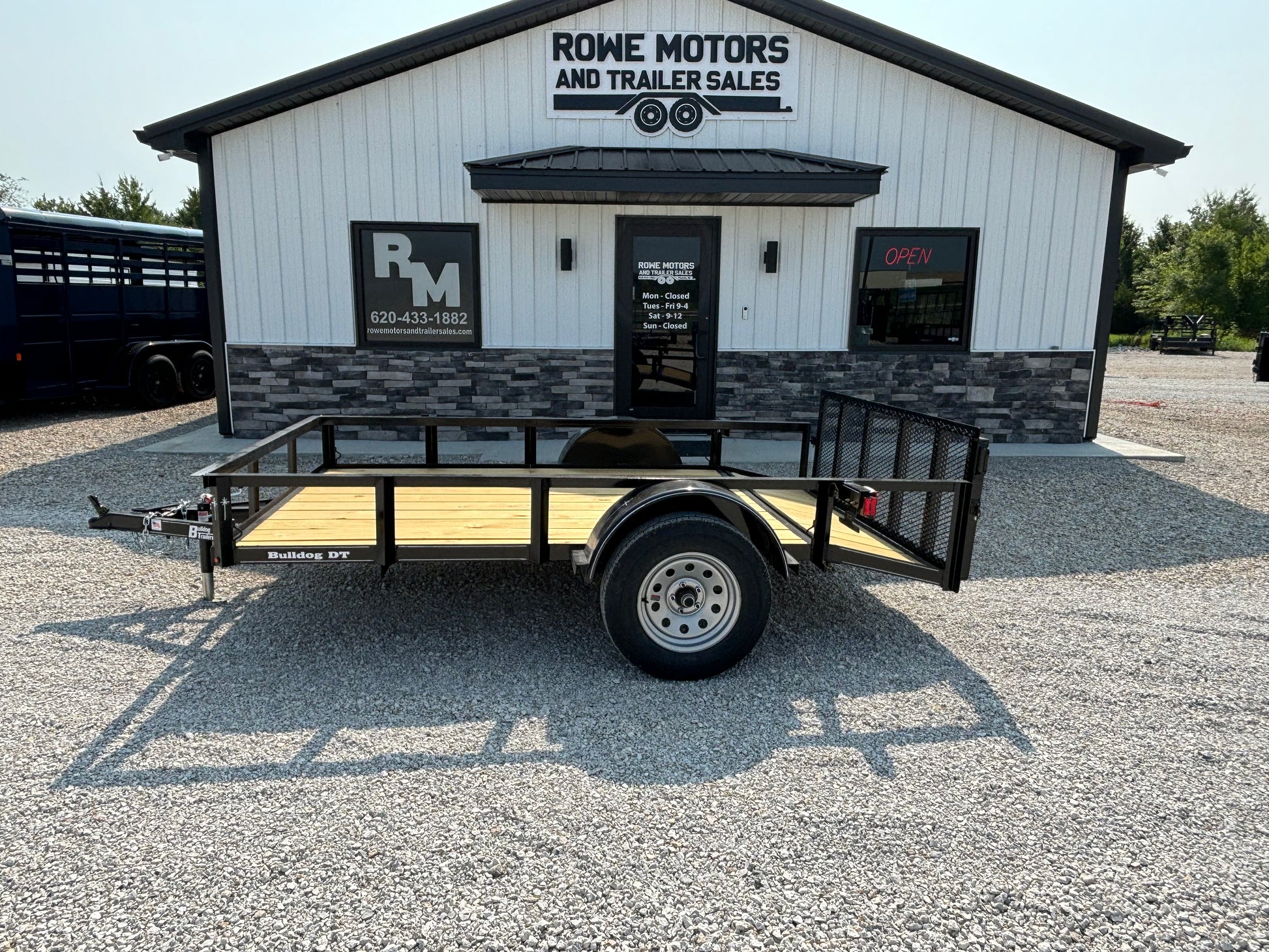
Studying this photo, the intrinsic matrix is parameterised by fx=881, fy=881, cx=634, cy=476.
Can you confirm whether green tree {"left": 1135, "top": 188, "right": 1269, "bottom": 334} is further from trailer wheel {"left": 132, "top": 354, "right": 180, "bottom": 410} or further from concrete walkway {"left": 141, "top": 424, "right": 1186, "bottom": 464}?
trailer wheel {"left": 132, "top": 354, "right": 180, "bottom": 410}

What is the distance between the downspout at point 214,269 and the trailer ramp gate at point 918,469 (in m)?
7.90

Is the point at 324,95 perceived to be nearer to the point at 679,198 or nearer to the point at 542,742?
the point at 679,198

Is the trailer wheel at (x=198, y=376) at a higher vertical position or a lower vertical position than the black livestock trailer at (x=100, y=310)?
lower

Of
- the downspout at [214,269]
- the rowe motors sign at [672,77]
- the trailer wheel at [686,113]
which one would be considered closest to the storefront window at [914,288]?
the rowe motors sign at [672,77]

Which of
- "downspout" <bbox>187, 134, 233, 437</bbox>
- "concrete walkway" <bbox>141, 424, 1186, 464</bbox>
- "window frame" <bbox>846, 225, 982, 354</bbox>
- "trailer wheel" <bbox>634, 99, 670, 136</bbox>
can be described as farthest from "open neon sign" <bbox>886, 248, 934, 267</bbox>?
"downspout" <bbox>187, 134, 233, 437</bbox>

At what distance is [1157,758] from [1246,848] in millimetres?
615

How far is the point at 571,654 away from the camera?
15.0 ft

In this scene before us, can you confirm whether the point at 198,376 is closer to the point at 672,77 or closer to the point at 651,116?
the point at 651,116

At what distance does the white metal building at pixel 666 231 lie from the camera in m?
10.3

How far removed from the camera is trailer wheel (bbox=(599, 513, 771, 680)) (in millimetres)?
4129

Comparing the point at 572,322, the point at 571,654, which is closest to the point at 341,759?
the point at 571,654

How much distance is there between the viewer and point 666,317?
35.8 ft

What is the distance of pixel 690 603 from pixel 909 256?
26.4 ft

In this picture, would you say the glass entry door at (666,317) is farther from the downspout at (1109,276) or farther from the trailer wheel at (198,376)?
the trailer wheel at (198,376)
